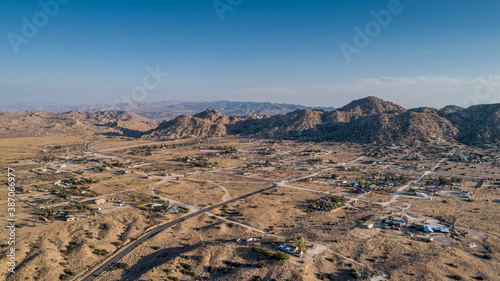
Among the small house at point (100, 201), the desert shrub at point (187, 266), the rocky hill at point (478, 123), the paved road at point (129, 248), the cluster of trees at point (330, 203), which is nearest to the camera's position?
the desert shrub at point (187, 266)

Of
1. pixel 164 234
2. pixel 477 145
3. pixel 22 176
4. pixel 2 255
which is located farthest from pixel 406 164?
pixel 22 176

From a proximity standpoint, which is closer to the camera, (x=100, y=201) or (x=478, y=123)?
(x=100, y=201)

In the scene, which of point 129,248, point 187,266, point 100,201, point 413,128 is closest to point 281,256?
point 187,266

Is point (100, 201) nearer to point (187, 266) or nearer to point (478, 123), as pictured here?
point (187, 266)

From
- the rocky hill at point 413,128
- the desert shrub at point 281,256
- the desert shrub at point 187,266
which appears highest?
the rocky hill at point 413,128

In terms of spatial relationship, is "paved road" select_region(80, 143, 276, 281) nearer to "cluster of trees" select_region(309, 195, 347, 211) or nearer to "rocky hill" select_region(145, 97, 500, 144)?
"cluster of trees" select_region(309, 195, 347, 211)

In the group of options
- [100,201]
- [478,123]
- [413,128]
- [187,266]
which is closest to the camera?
[187,266]

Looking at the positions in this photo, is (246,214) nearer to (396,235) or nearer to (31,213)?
(396,235)

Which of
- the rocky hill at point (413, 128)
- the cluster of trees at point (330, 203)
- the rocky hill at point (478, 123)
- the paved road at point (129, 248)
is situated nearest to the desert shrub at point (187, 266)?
the paved road at point (129, 248)

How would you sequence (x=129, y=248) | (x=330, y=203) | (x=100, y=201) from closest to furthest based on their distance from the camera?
1. (x=129, y=248)
2. (x=330, y=203)
3. (x=100, y=201)

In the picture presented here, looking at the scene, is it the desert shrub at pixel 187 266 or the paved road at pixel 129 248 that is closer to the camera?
the desert shrub at pixel 187 266

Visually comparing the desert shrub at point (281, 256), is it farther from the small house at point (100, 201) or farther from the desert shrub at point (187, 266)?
the small house at point (100, 201)
